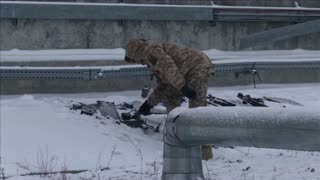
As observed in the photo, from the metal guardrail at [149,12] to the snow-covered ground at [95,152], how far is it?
158cm

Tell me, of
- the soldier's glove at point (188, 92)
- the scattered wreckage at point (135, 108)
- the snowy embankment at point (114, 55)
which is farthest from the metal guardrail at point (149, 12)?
the soldier's glove at point (188, 92)

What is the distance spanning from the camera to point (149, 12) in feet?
35.8

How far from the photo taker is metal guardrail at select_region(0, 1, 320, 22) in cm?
1027

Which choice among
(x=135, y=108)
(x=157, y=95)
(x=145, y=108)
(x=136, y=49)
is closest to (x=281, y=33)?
(x=135, y=108)

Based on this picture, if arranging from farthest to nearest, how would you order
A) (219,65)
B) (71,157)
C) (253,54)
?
(253,54)
(219,65)
(71,157)

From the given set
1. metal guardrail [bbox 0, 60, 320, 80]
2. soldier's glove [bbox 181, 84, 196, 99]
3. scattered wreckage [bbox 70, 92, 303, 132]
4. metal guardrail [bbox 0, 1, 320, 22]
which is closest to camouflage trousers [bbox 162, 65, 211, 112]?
soldier's glove [bbox 181, 84, 196, 99]

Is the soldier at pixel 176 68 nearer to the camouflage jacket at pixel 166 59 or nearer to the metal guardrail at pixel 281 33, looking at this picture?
the camouflage jacket at pixel 166 59

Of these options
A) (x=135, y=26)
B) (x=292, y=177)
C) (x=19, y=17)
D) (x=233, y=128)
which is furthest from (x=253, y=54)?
(x=233, y=128)

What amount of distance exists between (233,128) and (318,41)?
28.8 feet

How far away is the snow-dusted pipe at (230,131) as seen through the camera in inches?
139

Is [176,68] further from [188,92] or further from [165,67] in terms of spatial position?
[188,92]

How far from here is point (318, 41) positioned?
1209cm

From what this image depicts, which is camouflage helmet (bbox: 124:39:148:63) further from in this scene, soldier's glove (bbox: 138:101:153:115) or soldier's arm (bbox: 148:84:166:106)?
soldier's glove (bbox: 138:101:153:115)

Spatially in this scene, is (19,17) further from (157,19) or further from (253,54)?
(253,54)
